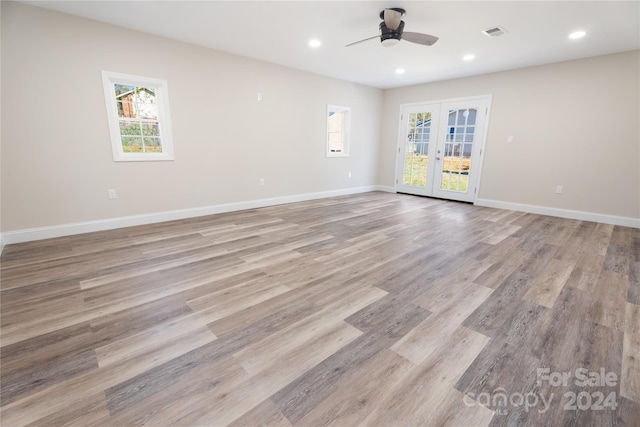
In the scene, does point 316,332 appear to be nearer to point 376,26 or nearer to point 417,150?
point 376,26

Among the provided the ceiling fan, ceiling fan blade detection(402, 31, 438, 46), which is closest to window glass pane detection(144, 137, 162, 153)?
the ceiling fan

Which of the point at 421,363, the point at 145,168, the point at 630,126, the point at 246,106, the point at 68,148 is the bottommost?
the point at 421,363

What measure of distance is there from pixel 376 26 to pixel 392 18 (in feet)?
2.01

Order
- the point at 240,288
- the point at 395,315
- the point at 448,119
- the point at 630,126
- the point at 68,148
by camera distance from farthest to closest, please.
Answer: the point at 448,119 < the point at 630,126 < the point at 68,148 < the point at 240,288 < the point at 395,315

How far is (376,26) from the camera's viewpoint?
11.5ft

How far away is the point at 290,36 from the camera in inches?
151

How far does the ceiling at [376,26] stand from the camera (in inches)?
119

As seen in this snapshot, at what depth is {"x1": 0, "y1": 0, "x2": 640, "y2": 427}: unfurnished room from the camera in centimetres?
142

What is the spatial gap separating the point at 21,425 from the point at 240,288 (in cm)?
134

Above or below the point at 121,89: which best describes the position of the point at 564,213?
below

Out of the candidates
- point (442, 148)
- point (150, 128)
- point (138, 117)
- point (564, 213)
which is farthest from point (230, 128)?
point (564, 213)

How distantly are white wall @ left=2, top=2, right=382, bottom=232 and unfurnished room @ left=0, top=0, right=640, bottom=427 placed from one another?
3cm

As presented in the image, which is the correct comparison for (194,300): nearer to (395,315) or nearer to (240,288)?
(240,288)

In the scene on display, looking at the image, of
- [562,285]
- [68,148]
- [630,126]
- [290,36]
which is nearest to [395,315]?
[562,285]
